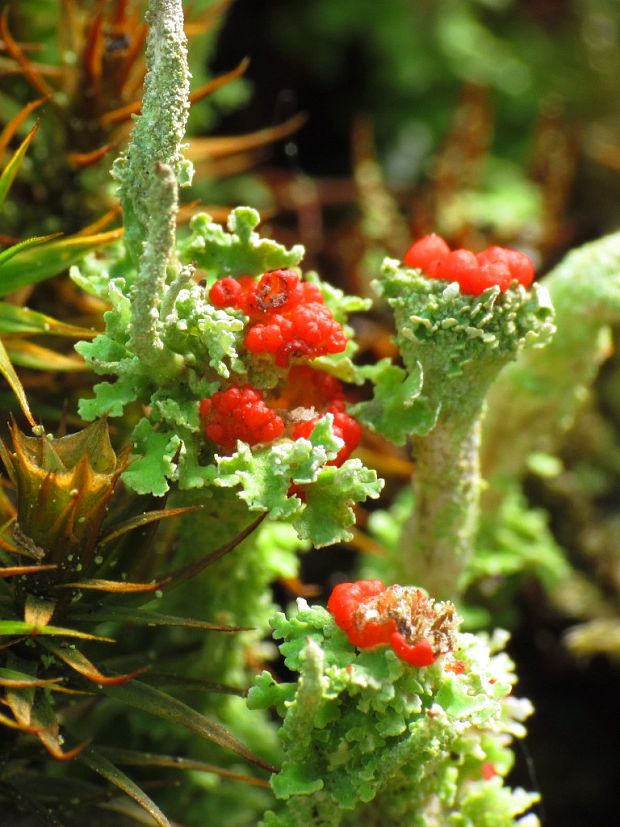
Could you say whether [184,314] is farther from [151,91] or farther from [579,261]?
[579,261]

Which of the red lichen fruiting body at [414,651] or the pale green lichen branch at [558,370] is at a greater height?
the pale green lichen branch at [558,370]

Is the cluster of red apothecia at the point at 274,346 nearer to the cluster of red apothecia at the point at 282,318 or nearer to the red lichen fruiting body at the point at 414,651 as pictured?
the cluster of red apothecia at the point at 282,318

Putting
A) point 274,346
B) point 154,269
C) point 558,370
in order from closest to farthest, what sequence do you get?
point 154,269, point 274,346, point 558,370

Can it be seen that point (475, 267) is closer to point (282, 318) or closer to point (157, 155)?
point (282, 318)

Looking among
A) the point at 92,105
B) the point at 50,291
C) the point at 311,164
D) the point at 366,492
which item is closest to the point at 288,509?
the point at 366,492

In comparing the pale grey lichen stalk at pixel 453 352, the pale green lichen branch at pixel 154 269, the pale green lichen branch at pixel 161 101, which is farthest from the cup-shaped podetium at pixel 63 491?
the pale grey lichen stalk at pixel 453 352

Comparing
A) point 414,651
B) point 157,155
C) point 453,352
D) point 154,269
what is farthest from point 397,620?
point 157,155

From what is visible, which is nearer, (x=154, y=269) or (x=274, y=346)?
(x=154, y=269)
